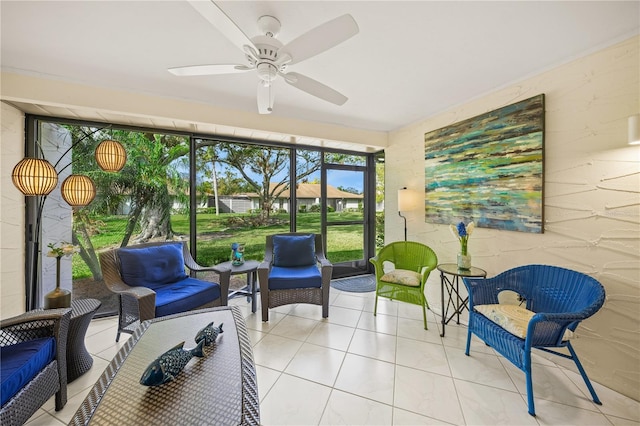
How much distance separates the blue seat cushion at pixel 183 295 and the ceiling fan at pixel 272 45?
1813 millimetres

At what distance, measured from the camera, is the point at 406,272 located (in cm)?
284

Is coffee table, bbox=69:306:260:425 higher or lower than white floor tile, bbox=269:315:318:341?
higher

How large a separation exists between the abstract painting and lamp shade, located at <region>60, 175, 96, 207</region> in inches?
142

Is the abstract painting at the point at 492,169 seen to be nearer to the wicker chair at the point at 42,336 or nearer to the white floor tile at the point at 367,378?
the white floor tile at the point at 367,378

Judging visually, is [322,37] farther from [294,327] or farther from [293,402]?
[294,327]

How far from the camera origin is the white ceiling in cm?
147

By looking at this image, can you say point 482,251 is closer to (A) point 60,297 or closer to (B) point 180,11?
(B) point 180,11

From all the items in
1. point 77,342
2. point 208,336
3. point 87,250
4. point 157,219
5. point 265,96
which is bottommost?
point 77,342

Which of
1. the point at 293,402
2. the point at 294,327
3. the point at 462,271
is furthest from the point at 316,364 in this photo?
the point at 462,271

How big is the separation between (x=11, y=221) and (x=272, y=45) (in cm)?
303

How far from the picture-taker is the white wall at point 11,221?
7.26 feet

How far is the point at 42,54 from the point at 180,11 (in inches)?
55.0

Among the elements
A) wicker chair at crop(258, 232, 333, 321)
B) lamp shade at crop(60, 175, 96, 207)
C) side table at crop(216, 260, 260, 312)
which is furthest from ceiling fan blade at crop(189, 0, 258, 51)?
side table at crop(216, 260, 260, 312)

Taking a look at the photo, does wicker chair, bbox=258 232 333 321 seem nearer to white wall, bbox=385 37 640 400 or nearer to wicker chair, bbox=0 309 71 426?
wicker chair, bbox=0 309 71 426
